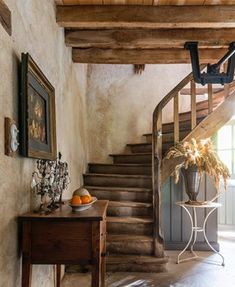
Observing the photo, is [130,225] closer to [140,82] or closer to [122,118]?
[122,118]

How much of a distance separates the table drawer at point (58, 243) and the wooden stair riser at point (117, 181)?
8.49ft

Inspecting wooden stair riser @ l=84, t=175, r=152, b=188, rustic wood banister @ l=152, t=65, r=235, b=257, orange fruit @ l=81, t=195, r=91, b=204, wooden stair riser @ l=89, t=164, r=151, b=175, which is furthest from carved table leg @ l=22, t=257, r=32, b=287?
wooden stair riser @ l=89, t=164, r=151, b=175

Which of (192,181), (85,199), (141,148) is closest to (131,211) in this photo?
(192,181)

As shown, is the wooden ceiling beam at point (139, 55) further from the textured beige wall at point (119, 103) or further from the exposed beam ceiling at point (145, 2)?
the textured beige wall at point (119, 103)

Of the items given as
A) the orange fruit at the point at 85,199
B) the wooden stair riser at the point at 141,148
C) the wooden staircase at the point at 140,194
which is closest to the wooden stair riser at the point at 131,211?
the wooden staircase at the point at 140,194

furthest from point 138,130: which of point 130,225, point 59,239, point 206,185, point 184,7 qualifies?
point 59,239

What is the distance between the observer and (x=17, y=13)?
176cm

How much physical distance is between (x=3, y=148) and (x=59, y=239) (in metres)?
0.61

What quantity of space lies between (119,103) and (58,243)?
419 cm

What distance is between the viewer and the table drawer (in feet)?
5.77

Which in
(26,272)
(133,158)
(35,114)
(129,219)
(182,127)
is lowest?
(129,219)

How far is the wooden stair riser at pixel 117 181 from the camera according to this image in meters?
4.32

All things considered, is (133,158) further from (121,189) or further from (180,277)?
(180,277)

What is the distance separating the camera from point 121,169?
4.78 metres
